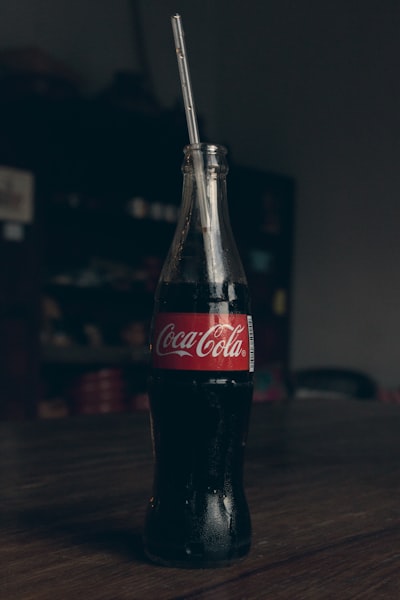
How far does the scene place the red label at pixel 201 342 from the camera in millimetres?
604

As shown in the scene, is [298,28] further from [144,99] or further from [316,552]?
[316,552]

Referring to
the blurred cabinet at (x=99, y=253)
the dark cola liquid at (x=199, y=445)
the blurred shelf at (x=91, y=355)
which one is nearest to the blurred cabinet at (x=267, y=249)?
the blurred cabinet at (x=99, y=253)

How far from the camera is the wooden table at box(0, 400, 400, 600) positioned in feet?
1.74

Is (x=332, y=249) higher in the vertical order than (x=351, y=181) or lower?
lower

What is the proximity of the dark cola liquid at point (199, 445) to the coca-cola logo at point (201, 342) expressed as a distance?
17 mm

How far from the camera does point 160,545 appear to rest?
59 centimetres

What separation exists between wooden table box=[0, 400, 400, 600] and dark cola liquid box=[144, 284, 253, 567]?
0.03 meters

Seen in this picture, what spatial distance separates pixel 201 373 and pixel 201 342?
3 centimetres

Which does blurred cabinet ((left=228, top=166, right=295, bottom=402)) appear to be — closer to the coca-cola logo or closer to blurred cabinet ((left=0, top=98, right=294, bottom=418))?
blurred cabinet ((left=0, top=98, right=294, bottom=418))

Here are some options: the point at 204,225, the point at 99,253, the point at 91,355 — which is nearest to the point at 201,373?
the point at 204,225

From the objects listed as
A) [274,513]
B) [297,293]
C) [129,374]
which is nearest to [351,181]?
[297,293]

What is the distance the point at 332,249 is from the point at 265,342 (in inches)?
32.7

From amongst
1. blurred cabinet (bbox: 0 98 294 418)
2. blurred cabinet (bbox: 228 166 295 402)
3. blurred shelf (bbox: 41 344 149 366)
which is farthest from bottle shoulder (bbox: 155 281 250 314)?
blurred cabinet (bbox: 228 166 295 402)

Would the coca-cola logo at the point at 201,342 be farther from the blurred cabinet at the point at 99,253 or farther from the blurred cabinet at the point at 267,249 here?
the blurred cabinet at the point at 267,249
